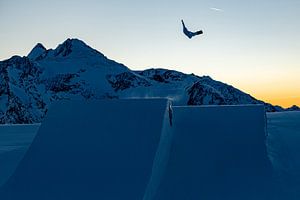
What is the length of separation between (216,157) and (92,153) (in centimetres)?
432

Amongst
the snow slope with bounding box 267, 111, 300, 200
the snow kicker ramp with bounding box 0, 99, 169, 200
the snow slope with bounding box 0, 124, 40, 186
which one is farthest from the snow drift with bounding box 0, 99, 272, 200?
the snow slope with bounding box 0, 124, 40, 186

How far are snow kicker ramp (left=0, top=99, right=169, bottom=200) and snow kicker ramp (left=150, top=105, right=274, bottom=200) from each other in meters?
0.76

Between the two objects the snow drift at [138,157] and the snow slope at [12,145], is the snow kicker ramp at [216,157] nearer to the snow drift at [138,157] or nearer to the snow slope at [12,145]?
the snow drift at [138,157]

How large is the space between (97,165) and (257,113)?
670 centimetres

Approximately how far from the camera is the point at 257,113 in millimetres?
16516

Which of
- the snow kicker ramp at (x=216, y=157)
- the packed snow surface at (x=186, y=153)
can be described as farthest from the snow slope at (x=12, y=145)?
the snow kicker ramp at (x=216, y=157)

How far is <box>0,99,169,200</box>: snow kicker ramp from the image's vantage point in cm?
1257

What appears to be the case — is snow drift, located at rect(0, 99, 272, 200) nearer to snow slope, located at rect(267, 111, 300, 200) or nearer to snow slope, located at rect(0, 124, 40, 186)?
snow slope, located at rect(267, 111, 300, 200)

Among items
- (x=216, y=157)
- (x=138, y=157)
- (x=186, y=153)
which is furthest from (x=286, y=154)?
(x=138, y=157)

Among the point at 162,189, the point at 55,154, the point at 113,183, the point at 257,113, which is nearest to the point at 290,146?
the point at 257,113

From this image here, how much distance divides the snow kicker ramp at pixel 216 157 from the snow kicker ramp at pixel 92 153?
76 centimetres

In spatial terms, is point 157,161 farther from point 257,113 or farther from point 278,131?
point 278,131

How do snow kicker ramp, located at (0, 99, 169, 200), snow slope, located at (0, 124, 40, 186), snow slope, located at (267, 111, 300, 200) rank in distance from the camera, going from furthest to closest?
snow slope, located at (0, 124, 40, 186) < snow slope, located at (267, 111, 300, 200) < snow kicker ramp, located at (0, 99, 169, 200)

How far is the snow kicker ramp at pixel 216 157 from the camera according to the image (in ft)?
44.2
